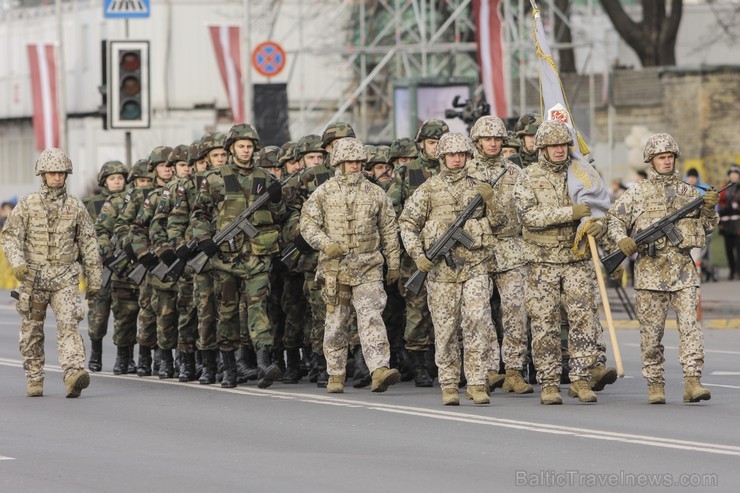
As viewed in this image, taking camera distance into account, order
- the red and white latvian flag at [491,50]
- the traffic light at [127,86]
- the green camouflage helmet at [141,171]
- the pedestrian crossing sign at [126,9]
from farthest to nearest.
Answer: the red and white latvian flag at [491,50], the pedestrian crossing sign at [126,9], the traffic light at [127,86], the green camouflage helmet at [141,171]

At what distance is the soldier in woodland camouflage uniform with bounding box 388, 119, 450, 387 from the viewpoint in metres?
15.9

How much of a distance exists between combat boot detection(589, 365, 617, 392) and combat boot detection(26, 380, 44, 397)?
178 inches

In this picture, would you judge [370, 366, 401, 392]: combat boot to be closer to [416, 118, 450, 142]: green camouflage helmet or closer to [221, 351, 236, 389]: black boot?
[221, 351, 236, 389]: black boot

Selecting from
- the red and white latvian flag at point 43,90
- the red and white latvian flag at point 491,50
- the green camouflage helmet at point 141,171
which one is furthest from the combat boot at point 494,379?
the red and white latvian flag at point 43,90

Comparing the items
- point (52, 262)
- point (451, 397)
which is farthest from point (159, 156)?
point (451, 397)

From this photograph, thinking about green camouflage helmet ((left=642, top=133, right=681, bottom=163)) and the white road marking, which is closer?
the white road marking

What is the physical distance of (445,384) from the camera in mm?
14375

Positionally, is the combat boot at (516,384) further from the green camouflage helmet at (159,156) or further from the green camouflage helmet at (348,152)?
the green camouflage helmet at (159,156)

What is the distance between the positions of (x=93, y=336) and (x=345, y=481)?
27.5 ft

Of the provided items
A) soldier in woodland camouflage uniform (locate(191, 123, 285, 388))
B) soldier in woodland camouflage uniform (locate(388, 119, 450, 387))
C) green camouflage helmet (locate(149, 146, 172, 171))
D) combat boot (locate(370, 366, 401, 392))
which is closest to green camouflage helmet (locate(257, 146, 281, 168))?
green camouflage helmet (locate(149, 146, 172, 171))

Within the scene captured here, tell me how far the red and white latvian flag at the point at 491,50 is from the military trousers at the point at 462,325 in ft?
67.2

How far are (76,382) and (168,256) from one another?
1.75 meters

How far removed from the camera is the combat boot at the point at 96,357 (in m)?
18.5

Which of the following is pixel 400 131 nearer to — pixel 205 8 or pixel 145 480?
pixel 205 8
